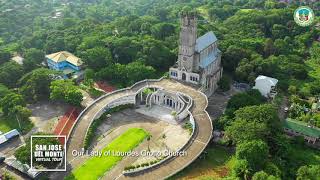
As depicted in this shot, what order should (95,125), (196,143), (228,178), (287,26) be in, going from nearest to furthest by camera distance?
(228,178) < (196,143) < (95,125) < (287,26)

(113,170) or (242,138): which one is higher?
(242,138)

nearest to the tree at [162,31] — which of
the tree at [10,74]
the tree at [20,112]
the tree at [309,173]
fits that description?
the tree at [10,74]

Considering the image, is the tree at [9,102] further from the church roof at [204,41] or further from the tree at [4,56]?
the church roof at [204,41]

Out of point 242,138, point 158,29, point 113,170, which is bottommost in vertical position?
point 113,170

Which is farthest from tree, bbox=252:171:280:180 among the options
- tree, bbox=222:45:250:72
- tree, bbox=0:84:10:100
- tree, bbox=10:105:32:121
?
tree, bbox=0:84:10:100

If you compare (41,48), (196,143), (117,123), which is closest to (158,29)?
(41,48)

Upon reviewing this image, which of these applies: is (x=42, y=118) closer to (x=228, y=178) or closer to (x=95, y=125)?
(x=95, y=125)
